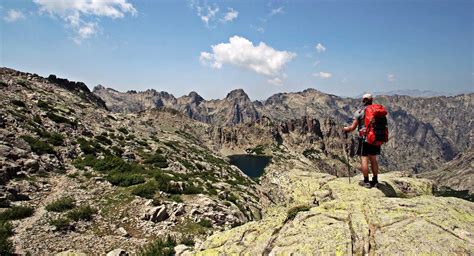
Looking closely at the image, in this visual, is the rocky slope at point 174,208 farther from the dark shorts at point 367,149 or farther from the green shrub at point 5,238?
the dark shorts at point 367,149

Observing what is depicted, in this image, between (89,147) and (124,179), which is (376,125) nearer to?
(124,179)

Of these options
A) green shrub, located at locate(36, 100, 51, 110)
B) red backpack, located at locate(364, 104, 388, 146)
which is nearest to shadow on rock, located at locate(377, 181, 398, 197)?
red backpack, located at locate(364, 104, 388, 146)

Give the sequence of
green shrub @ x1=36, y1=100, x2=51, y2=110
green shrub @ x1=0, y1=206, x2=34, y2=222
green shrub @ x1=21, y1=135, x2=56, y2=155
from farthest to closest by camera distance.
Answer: green shrub @ x1=36, y1=100, x2=51, y2=110 < green shrub @ x1=21, y1=135, x2=56, y2=155 < green shrub @ x1=0, y1=206, x2=34, y2=222

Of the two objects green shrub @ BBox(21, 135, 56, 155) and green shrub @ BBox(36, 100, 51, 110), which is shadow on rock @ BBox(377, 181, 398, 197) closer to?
green shrub @ BBox(21, 135, 56, 155)

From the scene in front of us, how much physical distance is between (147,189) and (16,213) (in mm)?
8829

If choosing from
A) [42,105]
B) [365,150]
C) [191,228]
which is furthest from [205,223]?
[42,105]

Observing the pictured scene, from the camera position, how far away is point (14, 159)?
2497cm

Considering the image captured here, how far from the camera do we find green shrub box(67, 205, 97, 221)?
772 inches

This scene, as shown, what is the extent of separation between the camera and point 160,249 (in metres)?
15.7

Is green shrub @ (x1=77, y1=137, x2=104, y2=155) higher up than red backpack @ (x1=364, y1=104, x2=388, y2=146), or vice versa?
red backpack @ (x1=364, y1=104, x2=388, y2=146)

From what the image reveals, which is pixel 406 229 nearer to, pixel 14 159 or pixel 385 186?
pixel 385 186

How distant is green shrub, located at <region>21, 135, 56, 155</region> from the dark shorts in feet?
94.1

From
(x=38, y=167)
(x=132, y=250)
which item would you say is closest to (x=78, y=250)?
(x=132, y=250)

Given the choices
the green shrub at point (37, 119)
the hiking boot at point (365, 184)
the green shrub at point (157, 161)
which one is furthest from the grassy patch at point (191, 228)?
the green shrub at point (37, 119)
